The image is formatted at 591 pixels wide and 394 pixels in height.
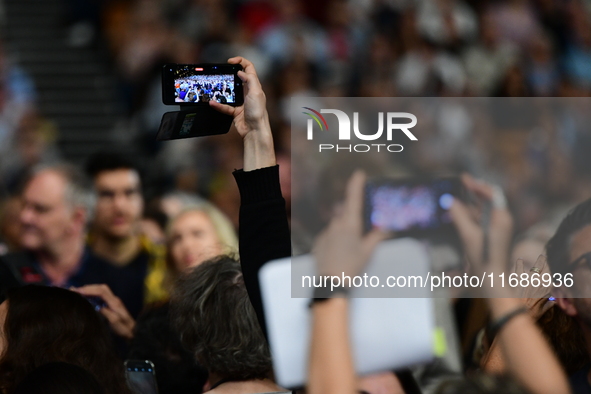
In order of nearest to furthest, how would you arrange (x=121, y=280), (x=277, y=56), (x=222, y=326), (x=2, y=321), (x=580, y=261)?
(x=580, y=261) → (x=2, y=321) → (x=222, y=326) → (x=121, y=280) → (x=277, y=56)

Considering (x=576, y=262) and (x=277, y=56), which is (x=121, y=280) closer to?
(x=576, y=262)

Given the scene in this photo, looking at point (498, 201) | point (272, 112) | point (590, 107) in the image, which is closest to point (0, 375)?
point (498, 201)

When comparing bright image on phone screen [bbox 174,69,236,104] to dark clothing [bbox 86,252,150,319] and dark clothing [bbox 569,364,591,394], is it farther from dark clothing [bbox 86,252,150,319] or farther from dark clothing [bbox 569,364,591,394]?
dark clothing [bbox 86,252,150,319]

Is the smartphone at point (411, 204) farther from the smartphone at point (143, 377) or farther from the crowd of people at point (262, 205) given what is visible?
the smartphone at point (143, 377)

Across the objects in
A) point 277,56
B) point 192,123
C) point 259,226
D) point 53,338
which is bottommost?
point 53,338

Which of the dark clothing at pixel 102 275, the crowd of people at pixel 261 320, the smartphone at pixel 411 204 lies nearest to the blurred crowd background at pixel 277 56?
the dark clothing at pixel 102 275

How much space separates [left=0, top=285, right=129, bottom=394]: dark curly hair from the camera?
2209 millimetres

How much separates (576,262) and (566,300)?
0.10m

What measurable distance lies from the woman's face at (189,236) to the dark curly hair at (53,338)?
2058 millimetres

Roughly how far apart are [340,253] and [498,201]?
36cm

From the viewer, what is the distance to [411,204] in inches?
82.5

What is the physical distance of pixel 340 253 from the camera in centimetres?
178

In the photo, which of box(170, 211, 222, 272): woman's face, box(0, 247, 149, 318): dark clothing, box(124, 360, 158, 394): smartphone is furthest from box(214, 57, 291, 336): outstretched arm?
box(170, 211, 222, 272): woman's face

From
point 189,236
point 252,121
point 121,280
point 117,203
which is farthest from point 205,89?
point 117,203
